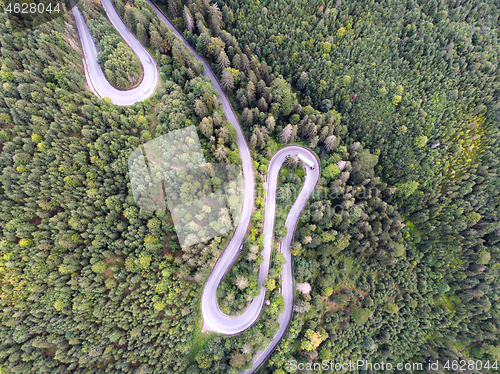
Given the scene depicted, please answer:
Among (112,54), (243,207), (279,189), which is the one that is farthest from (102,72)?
(279,189)

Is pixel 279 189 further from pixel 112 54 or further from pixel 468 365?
pixel 468 365

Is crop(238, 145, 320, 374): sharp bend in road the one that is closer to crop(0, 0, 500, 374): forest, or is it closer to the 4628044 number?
crop(0, 0, 500, 374): forest

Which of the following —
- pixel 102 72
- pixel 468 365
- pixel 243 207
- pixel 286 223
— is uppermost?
pixel 102 72

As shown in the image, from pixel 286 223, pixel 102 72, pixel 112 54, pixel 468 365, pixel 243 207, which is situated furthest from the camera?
pixel 468 365

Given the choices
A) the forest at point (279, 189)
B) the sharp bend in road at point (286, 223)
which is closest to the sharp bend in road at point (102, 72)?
the forest at point (279, 189)

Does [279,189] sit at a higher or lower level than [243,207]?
higher

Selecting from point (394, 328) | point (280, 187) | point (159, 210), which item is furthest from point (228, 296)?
point (394, 328)

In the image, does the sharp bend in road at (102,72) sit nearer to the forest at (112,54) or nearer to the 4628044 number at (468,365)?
the forest at (112,54)
